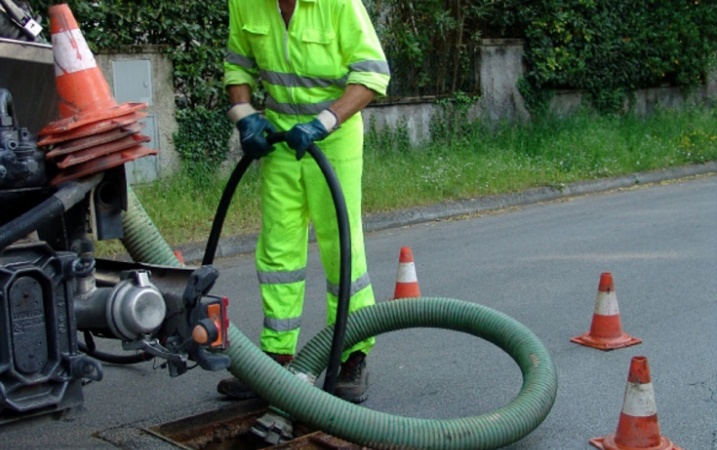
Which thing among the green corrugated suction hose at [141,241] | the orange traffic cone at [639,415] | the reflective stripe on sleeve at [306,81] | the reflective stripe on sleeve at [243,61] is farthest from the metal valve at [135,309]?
the orange traffic cone at [639,415]

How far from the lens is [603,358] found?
5328 mm

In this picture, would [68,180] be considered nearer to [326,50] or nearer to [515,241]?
[326,50]

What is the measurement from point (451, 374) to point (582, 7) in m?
9.81

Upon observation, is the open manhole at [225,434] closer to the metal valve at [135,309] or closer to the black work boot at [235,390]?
the black work boot at [235,390]

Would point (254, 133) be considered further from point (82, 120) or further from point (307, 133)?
point (82, 120)

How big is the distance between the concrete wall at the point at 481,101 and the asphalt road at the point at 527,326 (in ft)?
6.93

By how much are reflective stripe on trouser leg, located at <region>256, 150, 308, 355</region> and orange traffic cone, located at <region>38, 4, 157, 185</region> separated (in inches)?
47.8

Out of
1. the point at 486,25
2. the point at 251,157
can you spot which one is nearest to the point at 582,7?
the point at 486,25

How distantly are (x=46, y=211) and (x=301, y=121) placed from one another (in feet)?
5.13

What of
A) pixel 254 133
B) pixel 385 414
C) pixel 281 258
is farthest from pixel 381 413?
pixel 254 133

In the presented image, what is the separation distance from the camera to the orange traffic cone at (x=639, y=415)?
3.94 meters

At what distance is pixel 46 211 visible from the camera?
122 inches

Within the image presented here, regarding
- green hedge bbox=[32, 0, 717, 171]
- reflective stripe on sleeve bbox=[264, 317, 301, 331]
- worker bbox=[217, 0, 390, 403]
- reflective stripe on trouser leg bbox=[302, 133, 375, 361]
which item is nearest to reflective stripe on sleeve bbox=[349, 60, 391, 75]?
worker bbox=[217, 0, 390, 403]

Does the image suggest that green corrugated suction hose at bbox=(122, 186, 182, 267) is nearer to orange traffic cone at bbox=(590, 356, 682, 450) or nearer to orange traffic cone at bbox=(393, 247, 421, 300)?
orange traffic cone at bbox=(590, 356, 682, 450)
